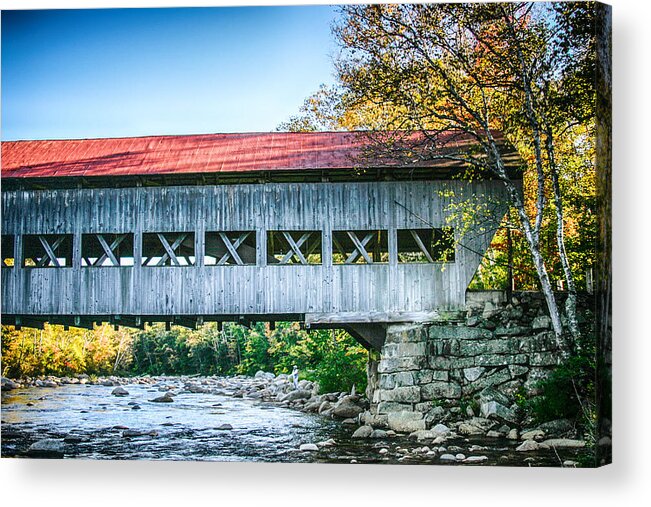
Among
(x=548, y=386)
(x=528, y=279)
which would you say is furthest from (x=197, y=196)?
(x=548, y=386)

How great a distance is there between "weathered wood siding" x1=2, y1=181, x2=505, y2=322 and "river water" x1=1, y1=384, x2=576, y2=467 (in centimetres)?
104

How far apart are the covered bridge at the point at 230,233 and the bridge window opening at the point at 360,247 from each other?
0.02m

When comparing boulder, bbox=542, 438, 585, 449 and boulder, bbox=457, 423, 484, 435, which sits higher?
boulder, bbox=457, 423, 484, 435

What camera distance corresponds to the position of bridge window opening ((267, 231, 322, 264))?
893 cm

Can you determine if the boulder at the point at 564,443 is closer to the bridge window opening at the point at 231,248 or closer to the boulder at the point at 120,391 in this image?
the bridge window opening at the point at 231,248

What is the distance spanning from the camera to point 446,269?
8.70 m

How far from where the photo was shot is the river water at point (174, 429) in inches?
321

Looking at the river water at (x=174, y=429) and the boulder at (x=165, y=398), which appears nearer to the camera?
the river water at (x=174, y=429)

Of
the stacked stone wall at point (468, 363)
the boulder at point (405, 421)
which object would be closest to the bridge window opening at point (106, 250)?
the stacked stone wall at point (468, 363)

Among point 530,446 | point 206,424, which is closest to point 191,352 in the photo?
point 206,424

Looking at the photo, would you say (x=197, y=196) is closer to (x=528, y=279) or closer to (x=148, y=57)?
(x=148, y=57)

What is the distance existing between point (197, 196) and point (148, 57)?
1.60m

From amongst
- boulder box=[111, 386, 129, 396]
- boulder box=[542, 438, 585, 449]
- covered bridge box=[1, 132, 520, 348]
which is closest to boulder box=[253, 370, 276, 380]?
covered bridge box=[1, 132, 520, 348]

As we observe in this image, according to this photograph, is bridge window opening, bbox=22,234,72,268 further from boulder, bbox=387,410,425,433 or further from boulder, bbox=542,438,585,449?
boulder, bbox=542,438,585,449
